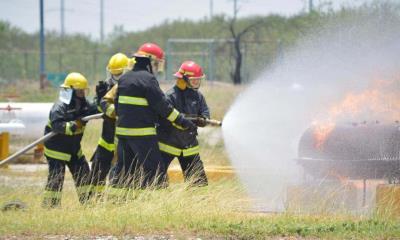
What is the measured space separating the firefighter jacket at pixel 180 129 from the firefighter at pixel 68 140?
37.2 inches

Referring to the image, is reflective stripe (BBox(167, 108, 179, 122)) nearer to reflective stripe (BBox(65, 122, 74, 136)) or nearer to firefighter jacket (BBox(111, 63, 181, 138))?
firefighter jacket (BBox(111, 63, 181, 138))

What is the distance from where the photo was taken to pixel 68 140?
11219 mm

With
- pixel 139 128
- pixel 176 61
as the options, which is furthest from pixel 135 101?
pixel 176 61

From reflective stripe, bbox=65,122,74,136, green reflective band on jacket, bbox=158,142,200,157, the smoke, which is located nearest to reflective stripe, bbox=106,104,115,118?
reflective stripe, bbox=65,122,74,136

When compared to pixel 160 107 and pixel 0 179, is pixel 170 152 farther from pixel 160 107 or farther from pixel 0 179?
pixel 0 179

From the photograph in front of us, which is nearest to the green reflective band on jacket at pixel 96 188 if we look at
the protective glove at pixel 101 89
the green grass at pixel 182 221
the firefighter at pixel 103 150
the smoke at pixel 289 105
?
the firefighter at pixel 103 150

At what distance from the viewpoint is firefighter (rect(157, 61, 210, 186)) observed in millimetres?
11219

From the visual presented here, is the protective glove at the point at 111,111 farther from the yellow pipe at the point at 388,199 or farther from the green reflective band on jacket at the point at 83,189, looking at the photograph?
the yellow pipe at the point at 388,199

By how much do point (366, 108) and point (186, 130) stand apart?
2.08 metres

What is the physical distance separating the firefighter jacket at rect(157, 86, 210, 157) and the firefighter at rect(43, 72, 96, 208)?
3.10 ft

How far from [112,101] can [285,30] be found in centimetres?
2845

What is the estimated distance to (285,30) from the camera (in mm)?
38750

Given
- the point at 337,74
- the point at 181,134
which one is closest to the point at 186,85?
the point at 181,134

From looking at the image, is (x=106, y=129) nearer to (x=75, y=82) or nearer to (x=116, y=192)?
(x=75, y=82)
